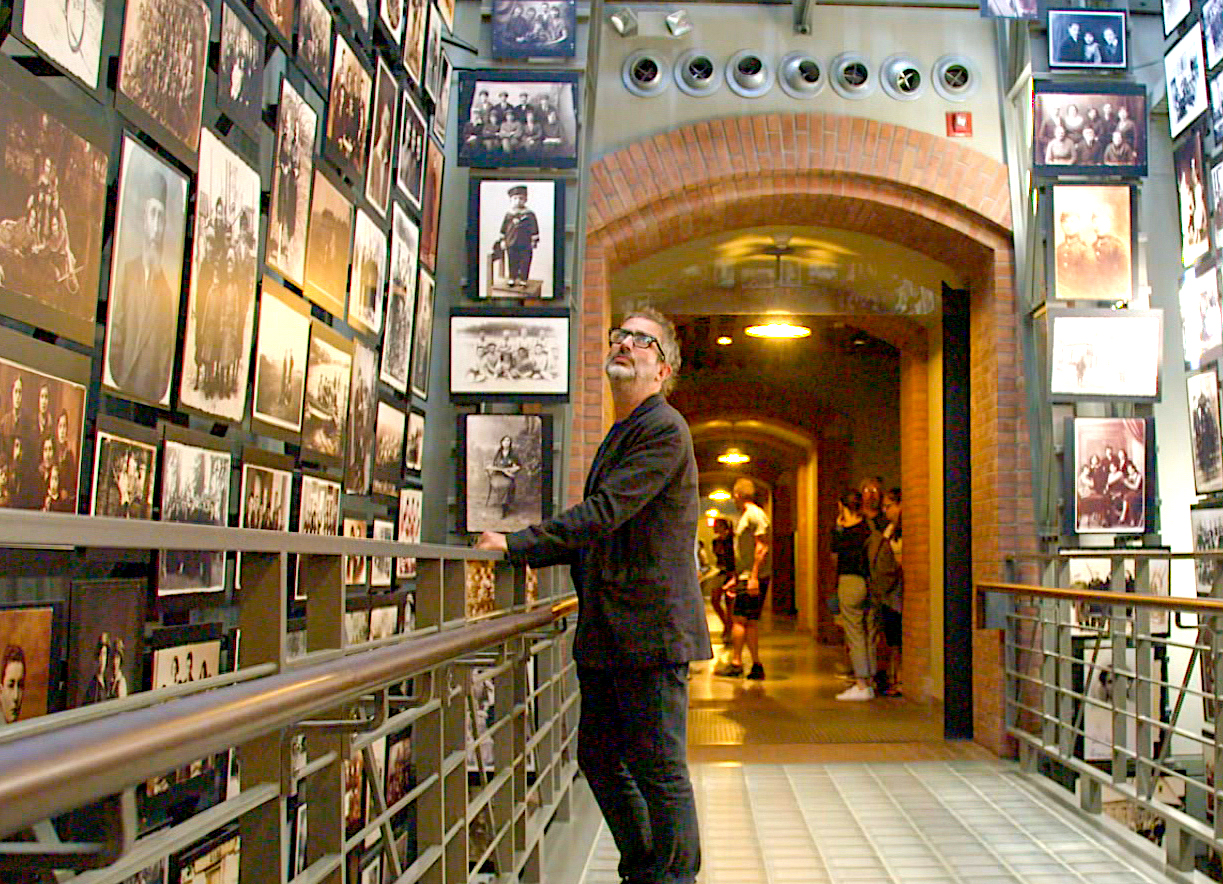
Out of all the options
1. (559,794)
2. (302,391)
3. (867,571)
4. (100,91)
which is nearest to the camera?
(100,91)

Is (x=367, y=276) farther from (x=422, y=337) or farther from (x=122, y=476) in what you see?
(x=122, y=476)

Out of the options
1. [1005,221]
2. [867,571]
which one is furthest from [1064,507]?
[867,571]

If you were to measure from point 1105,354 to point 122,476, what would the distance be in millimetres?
5398

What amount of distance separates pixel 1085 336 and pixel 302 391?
14.9 feet

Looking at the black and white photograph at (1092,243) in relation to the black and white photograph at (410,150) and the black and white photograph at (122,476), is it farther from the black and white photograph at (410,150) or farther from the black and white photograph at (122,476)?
the black and white photograph at (122,476)

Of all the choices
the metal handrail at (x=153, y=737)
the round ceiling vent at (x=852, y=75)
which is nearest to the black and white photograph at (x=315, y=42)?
the metal handrail at (x=153, y=737)

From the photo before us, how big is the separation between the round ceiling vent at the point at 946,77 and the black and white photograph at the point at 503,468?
297 centimetres

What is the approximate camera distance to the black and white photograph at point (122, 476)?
2412mm

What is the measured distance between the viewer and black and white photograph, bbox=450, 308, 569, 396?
6215 mm

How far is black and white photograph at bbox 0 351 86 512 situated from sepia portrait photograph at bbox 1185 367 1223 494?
464 centimetres

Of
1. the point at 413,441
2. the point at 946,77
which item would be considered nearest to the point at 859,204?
the point at 946,77

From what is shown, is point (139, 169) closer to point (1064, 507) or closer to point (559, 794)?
point (559, 794)

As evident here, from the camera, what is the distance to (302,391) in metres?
3.52

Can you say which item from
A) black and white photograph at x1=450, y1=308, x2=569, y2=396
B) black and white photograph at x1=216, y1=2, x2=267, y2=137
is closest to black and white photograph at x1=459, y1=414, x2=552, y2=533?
black and white photograph at x1=450, y1=308, x2=569, y2=396
